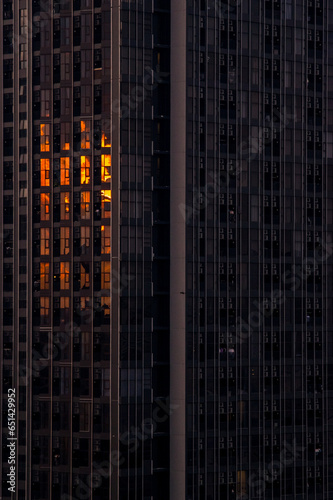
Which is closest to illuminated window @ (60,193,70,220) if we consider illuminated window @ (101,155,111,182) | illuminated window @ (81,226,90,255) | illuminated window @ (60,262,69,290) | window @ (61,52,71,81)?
illuminated window @ (81,226,90,255)

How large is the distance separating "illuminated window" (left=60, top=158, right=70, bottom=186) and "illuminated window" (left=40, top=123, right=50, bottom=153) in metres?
2.92

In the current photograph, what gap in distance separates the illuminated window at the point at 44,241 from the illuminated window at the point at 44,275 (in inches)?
67.1

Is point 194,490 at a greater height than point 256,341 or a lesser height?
lesser

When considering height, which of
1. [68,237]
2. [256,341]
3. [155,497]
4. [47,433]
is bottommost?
[155,497]

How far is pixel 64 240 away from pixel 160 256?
13793mm

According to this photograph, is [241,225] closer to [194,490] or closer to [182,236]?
[182,236]

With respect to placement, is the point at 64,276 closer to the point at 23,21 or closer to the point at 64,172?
the point at 64,172

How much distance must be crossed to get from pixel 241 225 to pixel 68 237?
2483 cm

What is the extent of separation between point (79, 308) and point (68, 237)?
10136 mm

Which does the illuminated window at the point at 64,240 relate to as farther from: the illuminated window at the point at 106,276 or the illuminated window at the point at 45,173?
the illuminated window at the point at 45,173

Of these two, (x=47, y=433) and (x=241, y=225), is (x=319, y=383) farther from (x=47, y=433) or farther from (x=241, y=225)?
(x=47, y=433)

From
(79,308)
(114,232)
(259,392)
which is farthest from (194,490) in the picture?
(114,232)

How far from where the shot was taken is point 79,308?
12288 cm

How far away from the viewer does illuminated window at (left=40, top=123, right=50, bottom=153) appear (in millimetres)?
124812
